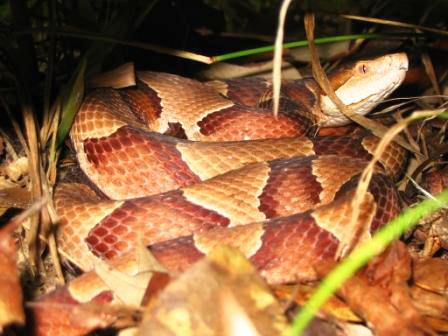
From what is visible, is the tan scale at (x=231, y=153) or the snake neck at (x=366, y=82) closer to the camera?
the tan scale at (x=231, y=153)

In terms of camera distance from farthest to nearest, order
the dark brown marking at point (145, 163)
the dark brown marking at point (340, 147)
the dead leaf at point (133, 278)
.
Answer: the dark brown marking at point (340, 147)
the dark brown marking at point (145, 163)
the dead leaf at point (133, 278)

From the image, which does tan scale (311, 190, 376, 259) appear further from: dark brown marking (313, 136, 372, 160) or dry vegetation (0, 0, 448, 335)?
dark brown marking (313, 136, 372, 160)

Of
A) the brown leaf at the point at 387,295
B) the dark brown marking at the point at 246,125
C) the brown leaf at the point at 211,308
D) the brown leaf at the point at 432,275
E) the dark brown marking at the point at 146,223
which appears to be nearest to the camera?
the brown leaf at the point at 211,308

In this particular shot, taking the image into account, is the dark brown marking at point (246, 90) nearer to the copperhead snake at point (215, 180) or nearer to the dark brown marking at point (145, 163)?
the copperhead snake at point (215, 180)

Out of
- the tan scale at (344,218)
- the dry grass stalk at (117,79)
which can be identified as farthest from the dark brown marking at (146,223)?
the dry grass stalk at (117,79)

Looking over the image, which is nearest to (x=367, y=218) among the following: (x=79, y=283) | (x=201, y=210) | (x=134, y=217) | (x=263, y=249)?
(x=263, y=249)

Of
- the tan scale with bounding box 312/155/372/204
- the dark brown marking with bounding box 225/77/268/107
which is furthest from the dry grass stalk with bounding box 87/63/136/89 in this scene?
the tan scale with bounding box 312/155/372/204
